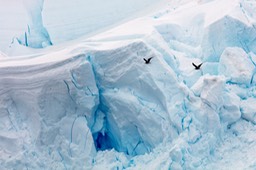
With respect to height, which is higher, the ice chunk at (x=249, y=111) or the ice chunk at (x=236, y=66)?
the ice chunk at (x=236, y=66)

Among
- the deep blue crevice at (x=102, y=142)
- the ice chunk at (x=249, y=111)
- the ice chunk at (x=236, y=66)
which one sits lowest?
the deep blue crevice at (x=102, y=142)

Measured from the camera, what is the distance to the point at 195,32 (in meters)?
3.40

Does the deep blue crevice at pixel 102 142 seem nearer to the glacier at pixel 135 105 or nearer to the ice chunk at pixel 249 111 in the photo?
the glacier at pixel 135 105

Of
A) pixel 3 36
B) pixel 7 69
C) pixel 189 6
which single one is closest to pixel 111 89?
pixel 7 69

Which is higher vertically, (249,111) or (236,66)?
(236,66)

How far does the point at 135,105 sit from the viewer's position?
2797mm

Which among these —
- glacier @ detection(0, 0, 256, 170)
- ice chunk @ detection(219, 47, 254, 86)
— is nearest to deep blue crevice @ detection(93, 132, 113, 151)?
glacier @ detection(0, 0, 256, 170)

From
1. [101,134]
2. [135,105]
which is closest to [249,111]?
[135,105]

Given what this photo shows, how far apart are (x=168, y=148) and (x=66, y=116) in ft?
2.87

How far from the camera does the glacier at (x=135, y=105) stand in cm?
267

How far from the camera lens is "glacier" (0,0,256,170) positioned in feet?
8.75

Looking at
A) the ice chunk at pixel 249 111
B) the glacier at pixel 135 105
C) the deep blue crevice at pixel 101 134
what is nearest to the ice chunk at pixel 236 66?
the glacier at pixel 135 105

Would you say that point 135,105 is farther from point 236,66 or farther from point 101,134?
point 236,66

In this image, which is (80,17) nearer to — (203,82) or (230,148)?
(203,82)
